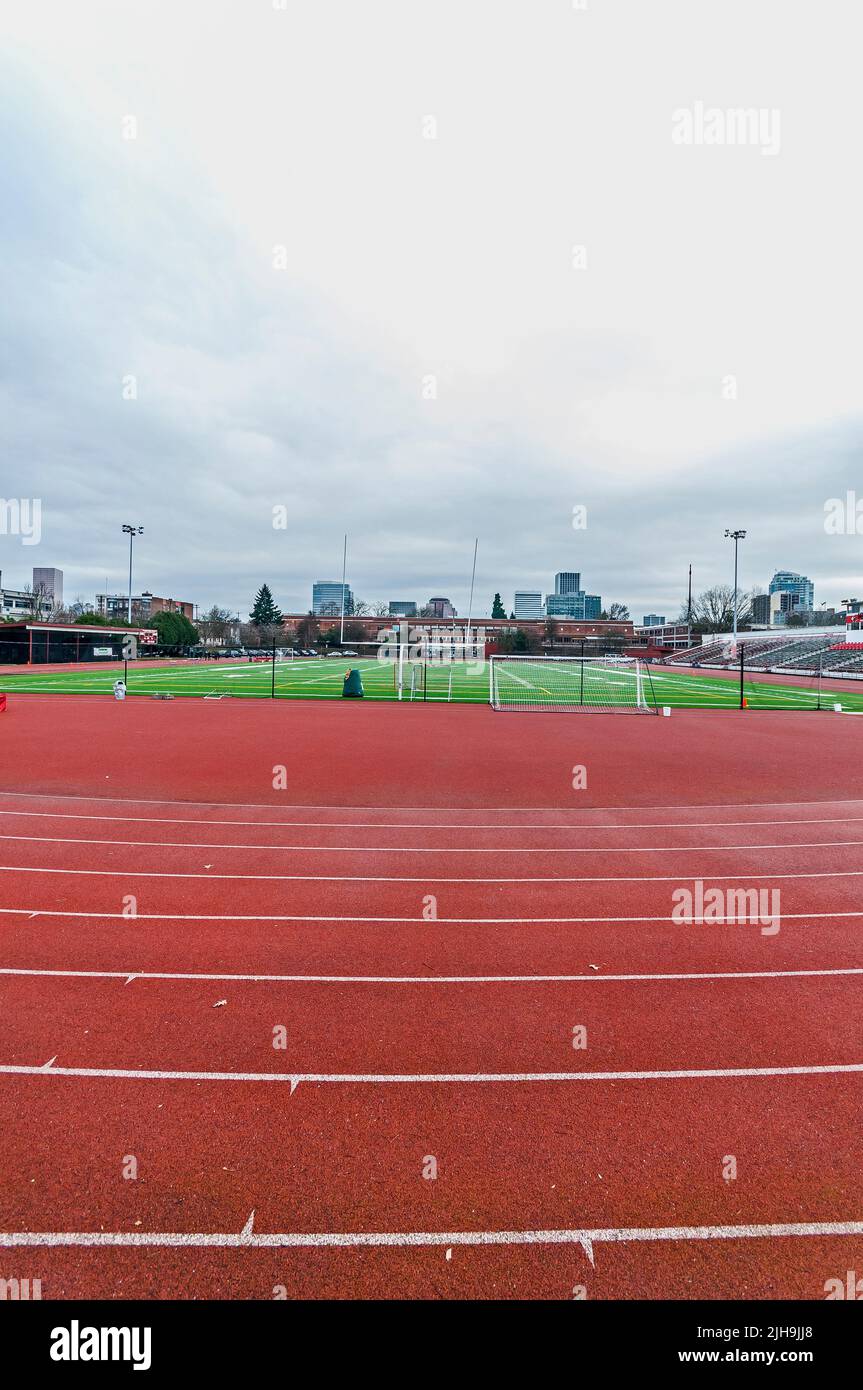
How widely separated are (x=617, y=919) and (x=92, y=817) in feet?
28.6

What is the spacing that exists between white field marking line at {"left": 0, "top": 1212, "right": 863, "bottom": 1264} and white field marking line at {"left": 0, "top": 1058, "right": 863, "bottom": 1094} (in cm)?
114

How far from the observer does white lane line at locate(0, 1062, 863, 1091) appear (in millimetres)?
4457

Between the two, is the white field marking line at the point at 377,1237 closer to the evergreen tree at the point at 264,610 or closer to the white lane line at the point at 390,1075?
the white lane line at the point at 390,1075

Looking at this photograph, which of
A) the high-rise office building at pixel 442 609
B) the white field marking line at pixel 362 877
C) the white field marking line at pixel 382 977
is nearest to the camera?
the white field marking line at pixel 382 977

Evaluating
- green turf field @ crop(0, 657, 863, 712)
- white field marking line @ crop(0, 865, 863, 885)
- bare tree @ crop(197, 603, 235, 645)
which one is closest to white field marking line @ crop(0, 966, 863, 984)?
white field marking line @ crop(0, 865, 863, 885)

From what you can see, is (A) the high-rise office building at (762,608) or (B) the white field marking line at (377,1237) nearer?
(B) the white field marking line at (377,1237)

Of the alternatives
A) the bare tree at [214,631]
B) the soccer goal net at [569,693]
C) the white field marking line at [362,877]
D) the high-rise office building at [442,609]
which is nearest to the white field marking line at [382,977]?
the white field marking line at [362,877]

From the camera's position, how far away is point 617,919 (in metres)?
7.16

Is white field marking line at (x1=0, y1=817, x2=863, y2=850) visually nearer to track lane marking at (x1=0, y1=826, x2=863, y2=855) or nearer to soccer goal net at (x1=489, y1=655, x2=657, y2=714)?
track lane marking at (x1=0, y1=826, x2=863, y2=855)

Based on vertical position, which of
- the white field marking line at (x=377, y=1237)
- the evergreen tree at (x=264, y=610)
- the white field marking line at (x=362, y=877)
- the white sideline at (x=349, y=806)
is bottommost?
the white field marking line at (x=377, y=1237)

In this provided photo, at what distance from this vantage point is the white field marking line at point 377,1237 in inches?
127

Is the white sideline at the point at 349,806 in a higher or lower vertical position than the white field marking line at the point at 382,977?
higher
